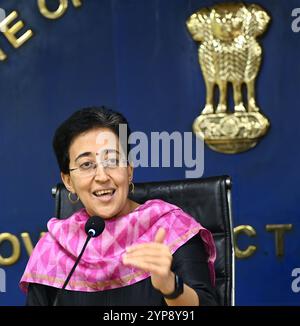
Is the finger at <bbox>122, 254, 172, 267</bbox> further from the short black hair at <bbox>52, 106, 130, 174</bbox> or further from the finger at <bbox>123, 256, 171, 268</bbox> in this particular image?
the short black hair at <bbox>52, 106, 130, 174</bbox>

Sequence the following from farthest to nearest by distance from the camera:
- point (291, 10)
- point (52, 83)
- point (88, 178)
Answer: point (52, 83)
point (291, 10)
point (88, 178)

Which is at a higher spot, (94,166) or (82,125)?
(82,125)

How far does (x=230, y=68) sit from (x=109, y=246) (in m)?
1.30

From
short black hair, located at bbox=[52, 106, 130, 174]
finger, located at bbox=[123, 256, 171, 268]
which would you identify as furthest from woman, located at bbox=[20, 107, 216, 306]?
finger, located at bbox=[123, 256, 171, 268]

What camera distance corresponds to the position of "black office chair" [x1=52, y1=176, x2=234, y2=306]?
2.12 m

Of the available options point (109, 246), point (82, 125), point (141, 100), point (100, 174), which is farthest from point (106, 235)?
point (141, 100)

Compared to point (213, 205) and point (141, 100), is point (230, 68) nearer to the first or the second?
point (141, 100)

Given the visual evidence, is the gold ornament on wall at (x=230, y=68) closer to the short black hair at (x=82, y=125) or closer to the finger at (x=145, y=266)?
the short black hair at (x=82, y=125)

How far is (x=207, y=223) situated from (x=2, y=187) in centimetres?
140

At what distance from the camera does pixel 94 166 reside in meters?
2.04

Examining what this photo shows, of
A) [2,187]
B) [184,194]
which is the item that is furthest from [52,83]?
[184,194]

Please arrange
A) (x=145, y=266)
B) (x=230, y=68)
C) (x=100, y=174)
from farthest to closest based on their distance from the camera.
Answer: (x=230, y=68), (x=100, y=174), (x=145, y=266)

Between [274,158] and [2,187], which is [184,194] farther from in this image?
[2,187]

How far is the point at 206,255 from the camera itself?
2.06 meters
